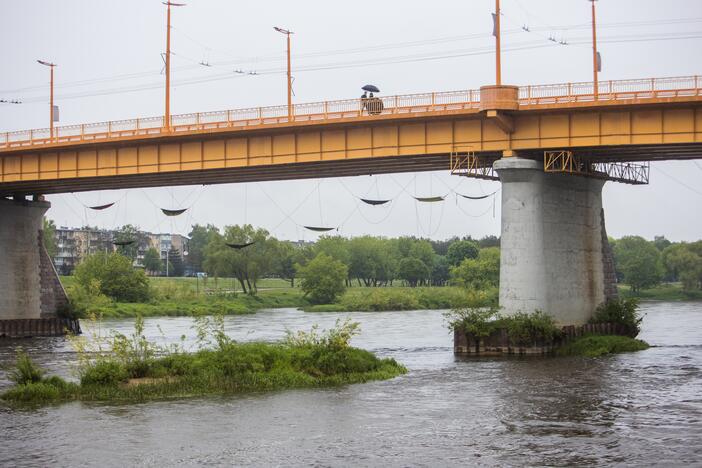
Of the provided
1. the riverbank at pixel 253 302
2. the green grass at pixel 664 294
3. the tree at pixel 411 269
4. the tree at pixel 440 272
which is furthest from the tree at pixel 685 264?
the tree at pixel 440 272

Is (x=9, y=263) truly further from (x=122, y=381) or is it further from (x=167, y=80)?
(x=122, y=381)

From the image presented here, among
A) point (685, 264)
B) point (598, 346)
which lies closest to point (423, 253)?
point (685, 264)

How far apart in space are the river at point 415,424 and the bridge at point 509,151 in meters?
8.74

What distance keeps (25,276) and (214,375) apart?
143 ft

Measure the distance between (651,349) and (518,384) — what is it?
16.3 meters

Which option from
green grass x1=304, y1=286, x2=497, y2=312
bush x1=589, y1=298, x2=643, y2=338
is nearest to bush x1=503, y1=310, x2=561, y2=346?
bush x1=589, y1=298, x2=643, y2=338

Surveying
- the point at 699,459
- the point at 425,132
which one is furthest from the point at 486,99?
the point at 699,459

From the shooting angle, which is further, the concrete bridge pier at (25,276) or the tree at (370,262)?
the tree at (370,262)

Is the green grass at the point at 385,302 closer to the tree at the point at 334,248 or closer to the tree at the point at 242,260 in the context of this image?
the tree at the point at 242,260

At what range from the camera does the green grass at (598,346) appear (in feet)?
161

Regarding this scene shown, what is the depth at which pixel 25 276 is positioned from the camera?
248 ft

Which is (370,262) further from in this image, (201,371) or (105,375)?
(105,375)

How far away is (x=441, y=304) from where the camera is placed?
4951 inches

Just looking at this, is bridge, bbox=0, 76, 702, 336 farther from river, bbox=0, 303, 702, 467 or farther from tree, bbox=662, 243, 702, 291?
tree, bbox=662, 243, 702, 291
